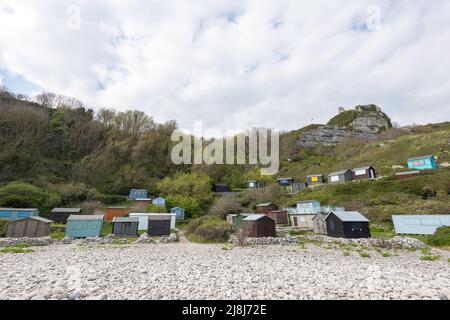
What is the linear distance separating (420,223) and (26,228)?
3899 centimetres

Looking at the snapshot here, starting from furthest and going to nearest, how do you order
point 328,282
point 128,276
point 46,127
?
point 46,127 → point 128,276 → point 328,282

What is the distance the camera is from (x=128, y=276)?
876cm

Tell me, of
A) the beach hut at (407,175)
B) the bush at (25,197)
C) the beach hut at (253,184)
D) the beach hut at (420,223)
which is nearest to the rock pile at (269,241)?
the beach hut at (420,223)

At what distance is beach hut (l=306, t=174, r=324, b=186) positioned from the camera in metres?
52.3

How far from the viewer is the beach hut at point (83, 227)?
2300cm

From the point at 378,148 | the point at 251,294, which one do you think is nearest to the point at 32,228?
the point at 251,294

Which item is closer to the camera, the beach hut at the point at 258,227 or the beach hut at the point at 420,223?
the beach hut at the point at 420,223

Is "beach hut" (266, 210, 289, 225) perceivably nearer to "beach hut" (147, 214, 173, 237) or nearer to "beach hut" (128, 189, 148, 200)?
"beach hut" (147, 214, 173, 237)

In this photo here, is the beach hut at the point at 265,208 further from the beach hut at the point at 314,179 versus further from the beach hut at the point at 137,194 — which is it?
the beach hut at the point at 137,194

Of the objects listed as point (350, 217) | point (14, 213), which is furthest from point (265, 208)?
point (14, 213)

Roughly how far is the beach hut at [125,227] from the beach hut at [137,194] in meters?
17.2

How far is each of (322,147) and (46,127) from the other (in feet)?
281

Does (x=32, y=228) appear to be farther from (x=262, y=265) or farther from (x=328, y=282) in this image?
(x=328, y=282)

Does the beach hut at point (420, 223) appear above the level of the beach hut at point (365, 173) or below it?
below
